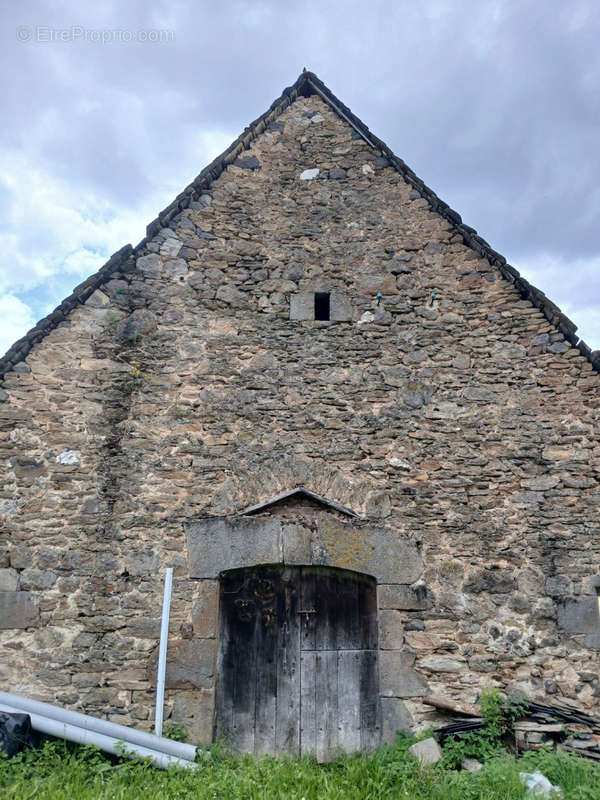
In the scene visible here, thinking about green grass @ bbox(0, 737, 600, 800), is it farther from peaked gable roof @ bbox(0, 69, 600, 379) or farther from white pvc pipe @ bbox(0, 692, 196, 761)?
peaked gable roof @ bbox(0, 69, 600, 379)

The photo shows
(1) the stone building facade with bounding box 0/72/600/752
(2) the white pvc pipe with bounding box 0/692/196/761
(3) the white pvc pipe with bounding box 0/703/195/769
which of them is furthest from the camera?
(1) the stone building facade with bounding box 0/72/600/752

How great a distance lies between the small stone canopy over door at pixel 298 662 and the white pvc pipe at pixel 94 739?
68 cm

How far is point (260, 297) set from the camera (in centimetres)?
641

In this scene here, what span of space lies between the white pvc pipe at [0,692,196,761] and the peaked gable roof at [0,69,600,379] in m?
2.86

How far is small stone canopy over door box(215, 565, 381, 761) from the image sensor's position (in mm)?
5328

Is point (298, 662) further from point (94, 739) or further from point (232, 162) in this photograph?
point (232, 162)

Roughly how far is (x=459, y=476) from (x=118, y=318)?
12.2ft

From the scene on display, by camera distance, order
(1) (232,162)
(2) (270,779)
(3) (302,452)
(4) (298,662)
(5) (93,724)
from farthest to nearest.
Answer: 1. (1) (232,162)
2. (3) (302,452)
3. (4) (298,662)
4. (5) (93,724)
5. (2) (270,779)

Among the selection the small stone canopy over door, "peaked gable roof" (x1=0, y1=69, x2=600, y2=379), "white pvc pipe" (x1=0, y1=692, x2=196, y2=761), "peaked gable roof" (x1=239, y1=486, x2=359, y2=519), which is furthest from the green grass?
"peaked gable roof" (x1=0, y1=69, x2=600, y2=379)

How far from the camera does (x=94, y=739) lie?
4.73 m

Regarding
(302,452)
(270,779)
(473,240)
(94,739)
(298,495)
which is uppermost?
(473,240)

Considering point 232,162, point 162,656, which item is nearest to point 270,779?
point 162,656

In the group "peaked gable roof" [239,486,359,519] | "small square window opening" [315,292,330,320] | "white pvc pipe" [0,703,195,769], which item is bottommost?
"white pvc pipe" [0,703,195,769]

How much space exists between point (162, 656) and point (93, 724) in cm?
71
